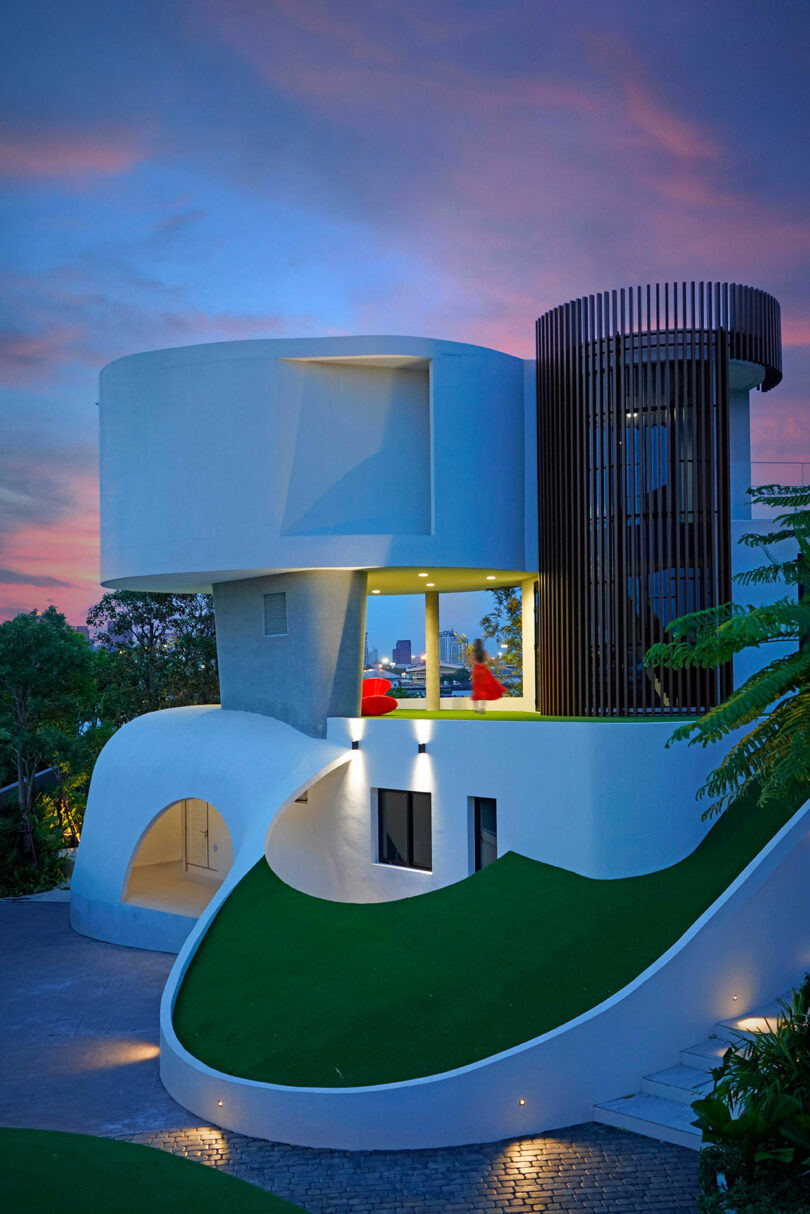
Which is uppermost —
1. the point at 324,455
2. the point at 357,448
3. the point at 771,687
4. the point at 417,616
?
the point at 357,448

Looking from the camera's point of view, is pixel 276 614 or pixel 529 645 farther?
pixel 529 645

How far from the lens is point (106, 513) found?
67.8 feet

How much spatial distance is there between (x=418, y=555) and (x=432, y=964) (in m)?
8.14

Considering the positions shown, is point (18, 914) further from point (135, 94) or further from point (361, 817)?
point (135, 94)

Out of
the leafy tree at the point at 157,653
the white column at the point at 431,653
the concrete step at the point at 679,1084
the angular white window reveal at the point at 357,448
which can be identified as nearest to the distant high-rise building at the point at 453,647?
the white column at the point at 431,653

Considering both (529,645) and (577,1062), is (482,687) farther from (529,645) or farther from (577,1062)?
(577,1062)

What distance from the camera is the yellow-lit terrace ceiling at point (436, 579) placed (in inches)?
783

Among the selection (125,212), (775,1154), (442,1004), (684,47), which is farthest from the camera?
(125,212)

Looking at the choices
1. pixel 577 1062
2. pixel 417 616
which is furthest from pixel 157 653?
pixel 577 1062

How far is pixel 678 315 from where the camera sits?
17.6 m

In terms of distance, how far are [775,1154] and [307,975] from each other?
23.3ft

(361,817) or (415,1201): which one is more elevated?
(361,817)

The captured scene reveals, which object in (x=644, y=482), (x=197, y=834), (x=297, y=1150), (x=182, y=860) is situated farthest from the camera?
(x=182, y=860)

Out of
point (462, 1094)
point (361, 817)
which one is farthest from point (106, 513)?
point (462, 1094)
